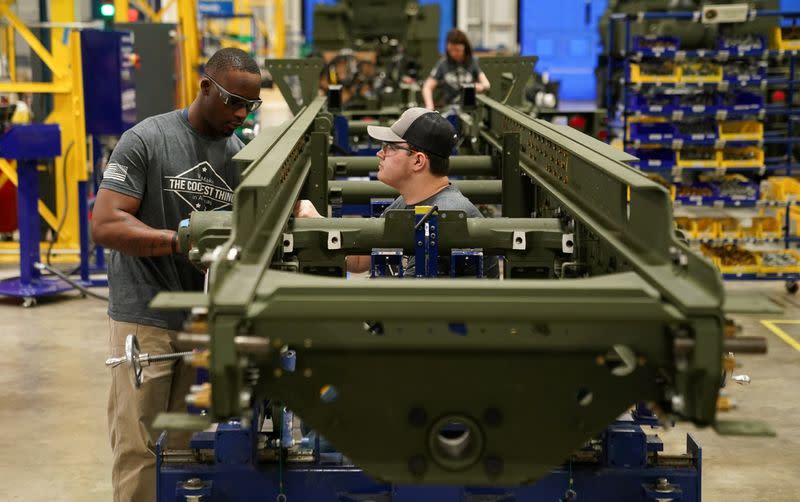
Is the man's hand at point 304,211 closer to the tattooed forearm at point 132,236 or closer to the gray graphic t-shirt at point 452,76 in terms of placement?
the tattooed forearm at point 132,236

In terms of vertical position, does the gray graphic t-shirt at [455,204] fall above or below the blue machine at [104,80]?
below

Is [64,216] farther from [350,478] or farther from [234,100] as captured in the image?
[350,478]

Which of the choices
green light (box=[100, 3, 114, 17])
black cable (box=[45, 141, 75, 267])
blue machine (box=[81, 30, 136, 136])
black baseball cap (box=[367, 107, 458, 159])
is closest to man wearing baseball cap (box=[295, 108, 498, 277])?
black baseball cap (box=[367, 107, 458, 159])

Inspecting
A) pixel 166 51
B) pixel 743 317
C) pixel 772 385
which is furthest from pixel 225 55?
pixel 166 51

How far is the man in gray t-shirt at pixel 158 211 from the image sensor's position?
13.2ft

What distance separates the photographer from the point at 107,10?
1013 cm

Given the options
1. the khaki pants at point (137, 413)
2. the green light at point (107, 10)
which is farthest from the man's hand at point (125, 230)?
the green light at point (107, 10)

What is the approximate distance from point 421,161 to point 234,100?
718mm

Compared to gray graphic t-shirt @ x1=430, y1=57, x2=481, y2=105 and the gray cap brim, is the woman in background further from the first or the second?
the gray cap brim

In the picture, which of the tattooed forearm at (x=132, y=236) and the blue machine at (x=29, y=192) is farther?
the blue machine at (x=29, y=192)

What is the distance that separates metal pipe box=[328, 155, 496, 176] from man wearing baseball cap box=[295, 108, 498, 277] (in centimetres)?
176

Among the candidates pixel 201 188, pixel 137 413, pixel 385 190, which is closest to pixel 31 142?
pixel 385 190

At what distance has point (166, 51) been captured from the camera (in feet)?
39.1

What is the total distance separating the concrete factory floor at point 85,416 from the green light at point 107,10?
2710mm
